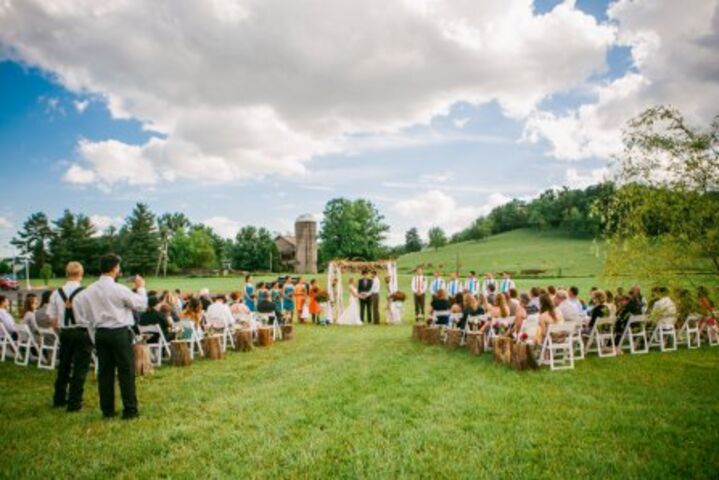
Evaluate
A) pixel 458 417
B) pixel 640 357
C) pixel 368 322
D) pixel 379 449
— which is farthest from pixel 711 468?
pixel 368 322

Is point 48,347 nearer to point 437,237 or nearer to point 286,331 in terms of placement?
point 286,331

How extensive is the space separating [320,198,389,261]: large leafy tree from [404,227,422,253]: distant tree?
45042 millimetres

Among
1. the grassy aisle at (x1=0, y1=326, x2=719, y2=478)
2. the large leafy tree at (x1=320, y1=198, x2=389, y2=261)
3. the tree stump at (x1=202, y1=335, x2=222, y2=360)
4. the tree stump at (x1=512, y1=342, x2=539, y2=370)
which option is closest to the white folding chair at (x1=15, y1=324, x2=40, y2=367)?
the grassy aisle at (x1=0, y1=326, x2=719, y2=478)

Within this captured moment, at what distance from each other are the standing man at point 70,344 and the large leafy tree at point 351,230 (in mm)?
55275

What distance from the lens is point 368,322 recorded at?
19.4 meters

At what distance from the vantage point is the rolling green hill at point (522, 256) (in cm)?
5003

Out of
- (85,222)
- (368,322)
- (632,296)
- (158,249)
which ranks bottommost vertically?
(368,322)

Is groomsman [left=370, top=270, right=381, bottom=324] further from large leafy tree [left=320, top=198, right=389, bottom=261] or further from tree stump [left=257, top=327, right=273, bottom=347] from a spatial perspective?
large leafy tree [left=320, top=198, right=389, bottom=261]

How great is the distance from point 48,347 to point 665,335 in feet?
48.6

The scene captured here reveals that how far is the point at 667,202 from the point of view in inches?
321

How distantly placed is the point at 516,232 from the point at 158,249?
209 ft

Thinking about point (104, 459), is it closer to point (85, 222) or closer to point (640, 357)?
point (640, 357)

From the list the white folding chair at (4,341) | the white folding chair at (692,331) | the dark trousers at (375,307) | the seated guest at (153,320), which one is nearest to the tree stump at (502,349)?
the white folding chair at (692,331)

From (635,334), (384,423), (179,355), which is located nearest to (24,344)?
(179,355)
